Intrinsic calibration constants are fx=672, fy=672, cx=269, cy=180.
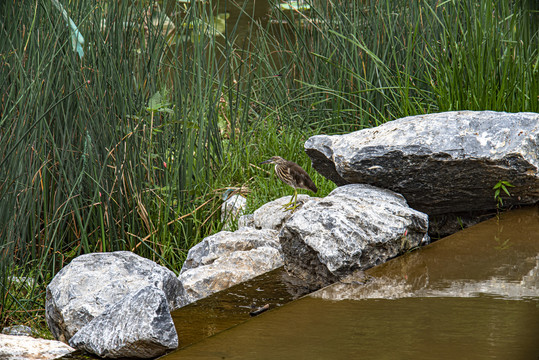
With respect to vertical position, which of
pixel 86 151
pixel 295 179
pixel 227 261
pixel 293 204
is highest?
pixel 86 151

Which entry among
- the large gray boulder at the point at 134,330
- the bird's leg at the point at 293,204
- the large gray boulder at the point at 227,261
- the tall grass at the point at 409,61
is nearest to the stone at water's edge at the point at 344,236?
the large gray boulder at the point at 227,261

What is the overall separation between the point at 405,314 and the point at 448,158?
98cm

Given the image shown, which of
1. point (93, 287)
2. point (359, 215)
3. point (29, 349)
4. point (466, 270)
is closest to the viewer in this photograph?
point (29, 349)

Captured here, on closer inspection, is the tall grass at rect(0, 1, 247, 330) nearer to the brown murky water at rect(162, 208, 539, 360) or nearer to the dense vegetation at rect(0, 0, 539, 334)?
the dense vegetation at rect(0, 0, 539, 334)

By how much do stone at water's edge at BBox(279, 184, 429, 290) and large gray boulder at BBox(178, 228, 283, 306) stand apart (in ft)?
0.51

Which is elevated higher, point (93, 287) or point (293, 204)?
point (293, 204)

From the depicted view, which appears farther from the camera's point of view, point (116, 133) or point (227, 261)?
point (116, 133)

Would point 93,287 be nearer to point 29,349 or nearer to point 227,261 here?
point 29,349

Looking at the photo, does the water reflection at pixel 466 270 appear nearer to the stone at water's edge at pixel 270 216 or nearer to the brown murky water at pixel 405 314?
the brown murky water at pixel 405 314

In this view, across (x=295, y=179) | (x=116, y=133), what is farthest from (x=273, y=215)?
(x=116, y=133)

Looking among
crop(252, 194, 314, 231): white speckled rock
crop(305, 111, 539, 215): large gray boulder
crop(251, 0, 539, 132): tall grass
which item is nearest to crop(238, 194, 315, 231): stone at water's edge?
crop(252, 194, 314, 231): white speckled rock

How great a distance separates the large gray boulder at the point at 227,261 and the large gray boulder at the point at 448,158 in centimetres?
47

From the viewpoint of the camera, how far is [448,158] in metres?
2.69

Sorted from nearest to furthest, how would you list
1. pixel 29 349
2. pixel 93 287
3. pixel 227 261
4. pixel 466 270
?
1. pixel 29 349
2. pixel 466 270
3. pixel 93 287
4. pixel 227 261
